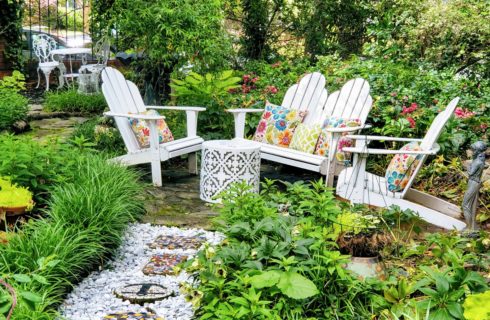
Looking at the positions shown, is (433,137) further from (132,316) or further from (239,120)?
(132,316)

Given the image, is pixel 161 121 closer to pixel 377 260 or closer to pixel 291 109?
pixel 291 109

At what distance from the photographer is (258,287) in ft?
7.69

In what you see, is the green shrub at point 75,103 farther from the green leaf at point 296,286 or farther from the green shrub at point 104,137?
the green leaf at point 296,286

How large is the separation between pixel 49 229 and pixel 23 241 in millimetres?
151

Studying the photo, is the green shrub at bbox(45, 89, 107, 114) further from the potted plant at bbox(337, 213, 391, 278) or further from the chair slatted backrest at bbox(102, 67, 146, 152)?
the potted plant at bbox(337, 213, 391, 278)

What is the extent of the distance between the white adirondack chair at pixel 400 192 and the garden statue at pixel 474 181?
101 mm

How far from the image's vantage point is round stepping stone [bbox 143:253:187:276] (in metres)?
3.23

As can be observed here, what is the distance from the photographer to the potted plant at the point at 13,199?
135 inches

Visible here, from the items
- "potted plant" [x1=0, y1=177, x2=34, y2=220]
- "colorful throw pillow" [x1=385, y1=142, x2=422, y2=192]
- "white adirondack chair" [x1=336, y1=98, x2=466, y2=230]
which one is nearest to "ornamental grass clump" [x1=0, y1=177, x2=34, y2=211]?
"potted plant" [x1=0, y1=177, x2=34, y2=220]

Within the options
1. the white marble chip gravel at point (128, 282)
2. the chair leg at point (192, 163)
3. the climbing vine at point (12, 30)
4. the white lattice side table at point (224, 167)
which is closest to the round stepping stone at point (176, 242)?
the white marble chip gravel at point (128, 282)

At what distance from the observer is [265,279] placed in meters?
2.38

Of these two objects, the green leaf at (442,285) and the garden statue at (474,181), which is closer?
the green leaf at (442,285)

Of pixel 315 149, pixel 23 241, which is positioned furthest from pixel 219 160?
pixel 23 241

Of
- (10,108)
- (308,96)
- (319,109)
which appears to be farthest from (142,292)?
(10,108)
